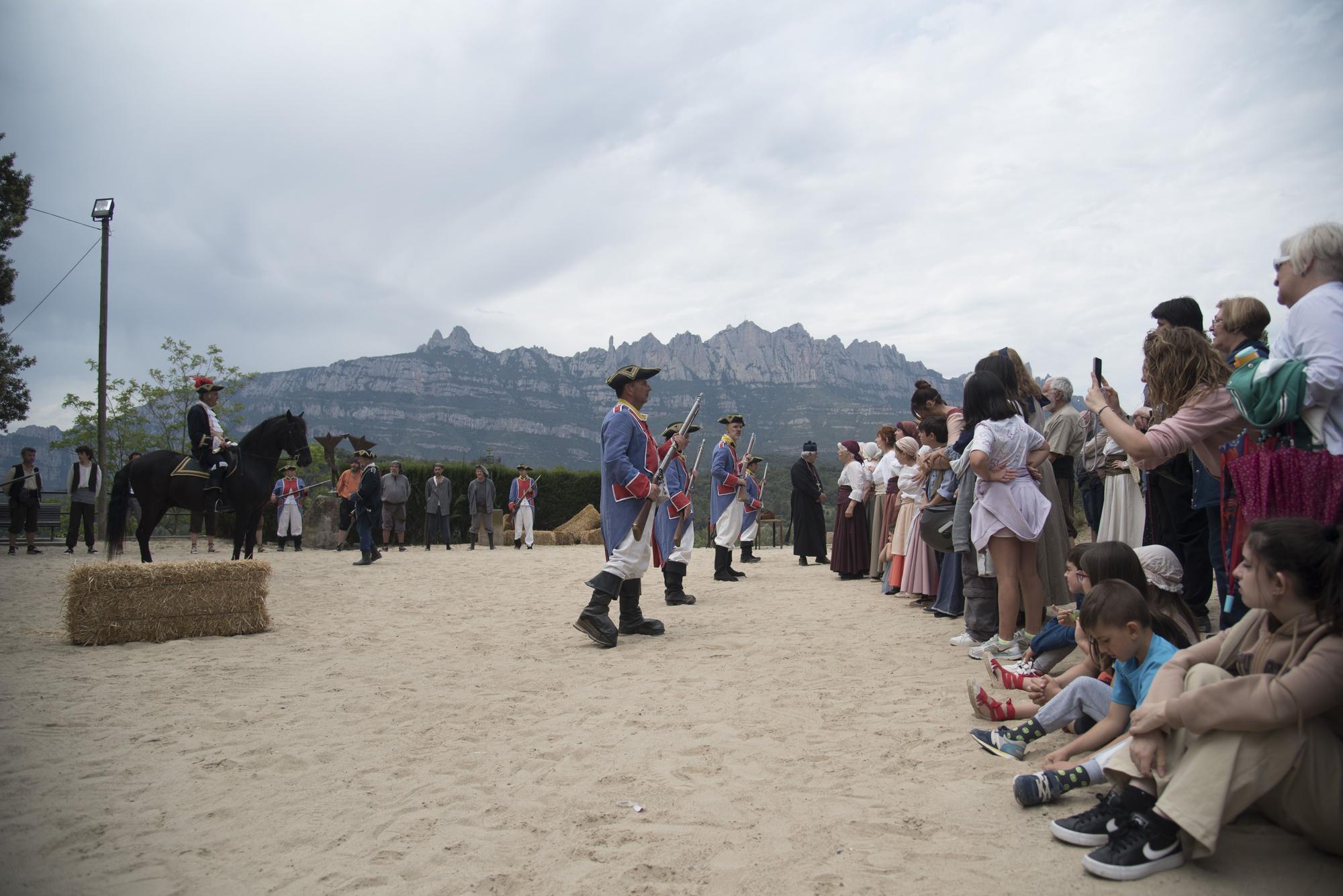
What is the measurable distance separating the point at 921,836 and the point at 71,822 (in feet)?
9.82

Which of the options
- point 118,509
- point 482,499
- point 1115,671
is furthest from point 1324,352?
point 482,499

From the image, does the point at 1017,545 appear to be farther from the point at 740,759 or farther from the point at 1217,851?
the point at 1217,851

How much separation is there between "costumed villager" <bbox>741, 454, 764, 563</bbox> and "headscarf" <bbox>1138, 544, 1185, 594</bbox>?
8.29 meters

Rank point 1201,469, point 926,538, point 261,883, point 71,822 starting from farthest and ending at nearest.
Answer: point 926,538 < point 1201,469 < point 71,822 < point 261,883

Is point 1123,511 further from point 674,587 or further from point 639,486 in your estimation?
point 674,587

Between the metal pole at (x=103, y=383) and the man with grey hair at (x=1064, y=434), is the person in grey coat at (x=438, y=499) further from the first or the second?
the man with grey hair at (x=1064, y=434)

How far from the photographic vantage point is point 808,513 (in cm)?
1327

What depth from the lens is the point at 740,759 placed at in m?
3.48

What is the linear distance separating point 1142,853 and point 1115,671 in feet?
2.94

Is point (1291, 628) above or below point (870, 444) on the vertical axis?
below

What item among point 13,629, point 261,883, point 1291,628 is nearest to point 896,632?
point 1291,628

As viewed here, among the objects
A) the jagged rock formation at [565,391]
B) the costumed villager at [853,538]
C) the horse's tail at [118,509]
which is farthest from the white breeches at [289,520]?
the jagged rock formation at [565,391]

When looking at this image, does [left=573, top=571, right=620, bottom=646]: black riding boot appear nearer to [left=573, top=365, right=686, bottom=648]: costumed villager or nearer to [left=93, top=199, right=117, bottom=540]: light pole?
[left=573, top=365, right=686, bottom=648]: costumed villager

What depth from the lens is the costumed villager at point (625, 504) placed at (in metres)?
6.12
